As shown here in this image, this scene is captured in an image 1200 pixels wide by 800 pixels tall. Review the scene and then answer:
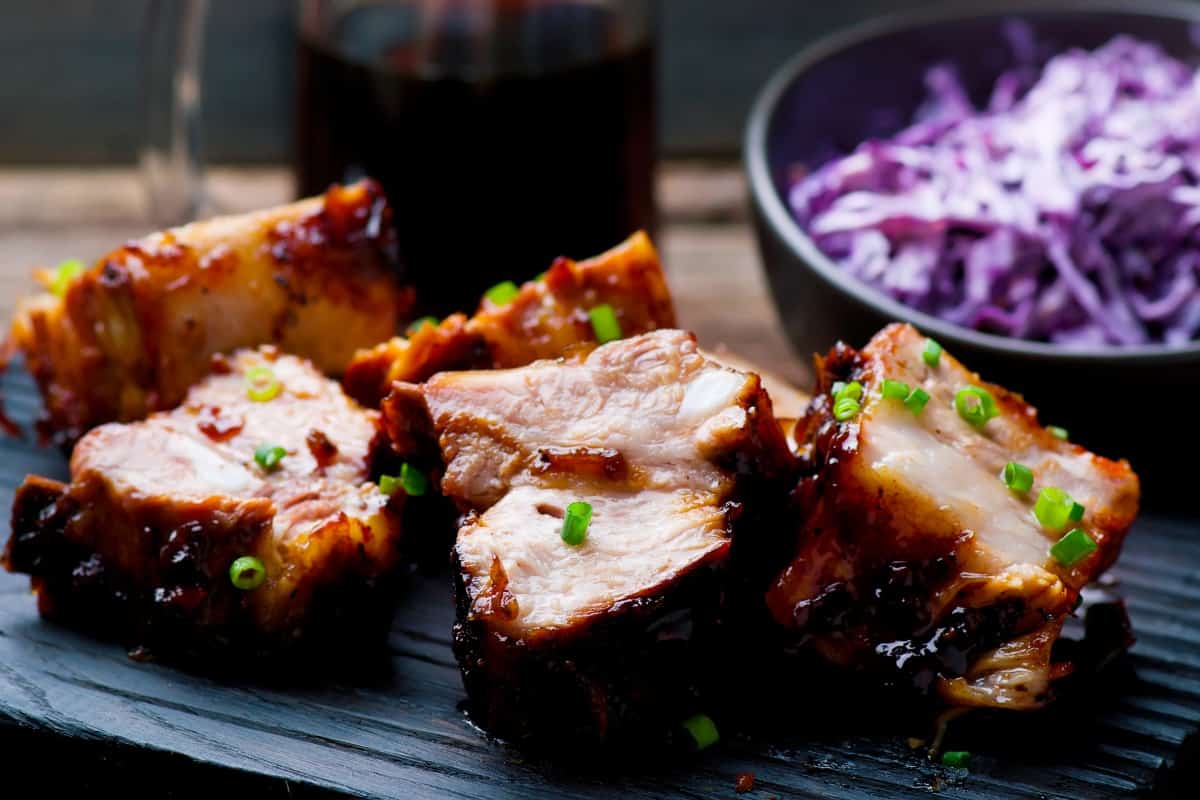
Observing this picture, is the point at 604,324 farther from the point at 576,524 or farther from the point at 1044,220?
the point at 1044,220

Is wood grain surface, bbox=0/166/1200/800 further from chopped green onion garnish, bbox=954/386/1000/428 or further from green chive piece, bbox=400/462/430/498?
chopped green onion garnish, bbox=954/386/1000/428

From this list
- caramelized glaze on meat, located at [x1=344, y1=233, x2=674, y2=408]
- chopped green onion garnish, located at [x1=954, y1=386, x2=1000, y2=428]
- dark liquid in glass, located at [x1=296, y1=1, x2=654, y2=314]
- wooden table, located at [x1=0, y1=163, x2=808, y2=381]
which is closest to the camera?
chopped green onion garnish, located at [x1=954, y1=386, x2=1000, y2=428]

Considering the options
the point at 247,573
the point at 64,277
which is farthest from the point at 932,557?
the point at 64,277

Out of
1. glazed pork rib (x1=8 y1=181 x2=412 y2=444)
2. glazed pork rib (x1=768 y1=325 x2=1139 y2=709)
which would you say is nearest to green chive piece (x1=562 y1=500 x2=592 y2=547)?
glazed pork rib (x1=768 y1=325 x2=1139 y2=709)

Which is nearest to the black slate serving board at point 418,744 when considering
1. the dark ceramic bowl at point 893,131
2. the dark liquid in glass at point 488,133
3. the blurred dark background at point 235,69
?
the dark ceramic bowl at point 893,131

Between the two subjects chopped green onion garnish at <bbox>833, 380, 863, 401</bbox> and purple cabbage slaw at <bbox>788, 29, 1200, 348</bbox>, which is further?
purple cabbage slaw at <bbox>788, 29, 1200, 348</bbox>

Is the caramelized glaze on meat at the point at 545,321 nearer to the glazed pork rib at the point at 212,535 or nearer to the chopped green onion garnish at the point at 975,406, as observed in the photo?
the glazed pork rib at the point at 212,535
